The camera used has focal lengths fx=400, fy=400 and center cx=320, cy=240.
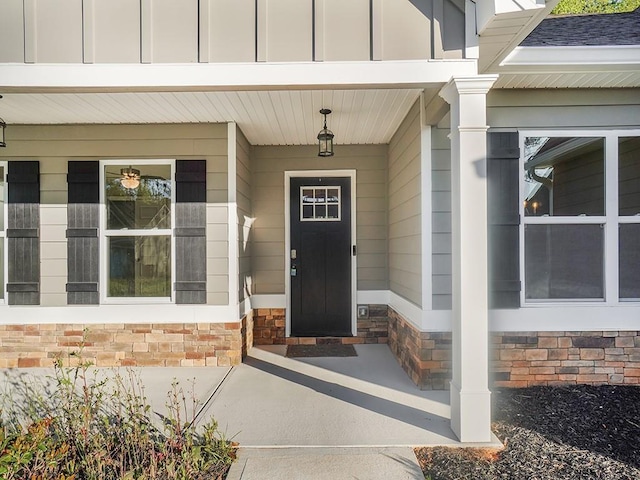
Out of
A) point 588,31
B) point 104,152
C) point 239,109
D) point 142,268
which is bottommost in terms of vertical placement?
point 142,268

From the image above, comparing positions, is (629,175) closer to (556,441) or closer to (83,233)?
(556,441)

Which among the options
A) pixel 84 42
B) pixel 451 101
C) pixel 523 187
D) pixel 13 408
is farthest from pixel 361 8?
pixel 13 408

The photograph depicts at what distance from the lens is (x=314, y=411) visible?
3.05 m

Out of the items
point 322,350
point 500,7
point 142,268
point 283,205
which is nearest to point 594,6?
point 283,205

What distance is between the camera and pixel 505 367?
11.5 feet

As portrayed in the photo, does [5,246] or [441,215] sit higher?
[441,215]

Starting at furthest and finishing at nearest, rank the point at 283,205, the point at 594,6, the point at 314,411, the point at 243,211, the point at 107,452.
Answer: the point at 594,6 → the point at 283,205 → the point at 243,211 → the point at 314,411 → the point at 107,452

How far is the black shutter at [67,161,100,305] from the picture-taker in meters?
4.18

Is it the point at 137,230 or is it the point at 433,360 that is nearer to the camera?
the point at 433,360

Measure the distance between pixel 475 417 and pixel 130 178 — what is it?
12.9 ft

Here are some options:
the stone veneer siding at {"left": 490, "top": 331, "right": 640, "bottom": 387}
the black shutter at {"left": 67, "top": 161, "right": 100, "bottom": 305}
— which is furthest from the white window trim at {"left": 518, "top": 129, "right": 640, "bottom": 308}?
the black shutter at {"left": 67, "top": 161, "right": 100, "bottom": 305}

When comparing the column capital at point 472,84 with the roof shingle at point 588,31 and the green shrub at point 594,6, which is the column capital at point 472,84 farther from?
the green shrub at point 594,6

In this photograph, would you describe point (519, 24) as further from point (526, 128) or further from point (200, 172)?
point (200, 172)

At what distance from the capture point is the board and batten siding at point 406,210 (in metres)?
3.59
